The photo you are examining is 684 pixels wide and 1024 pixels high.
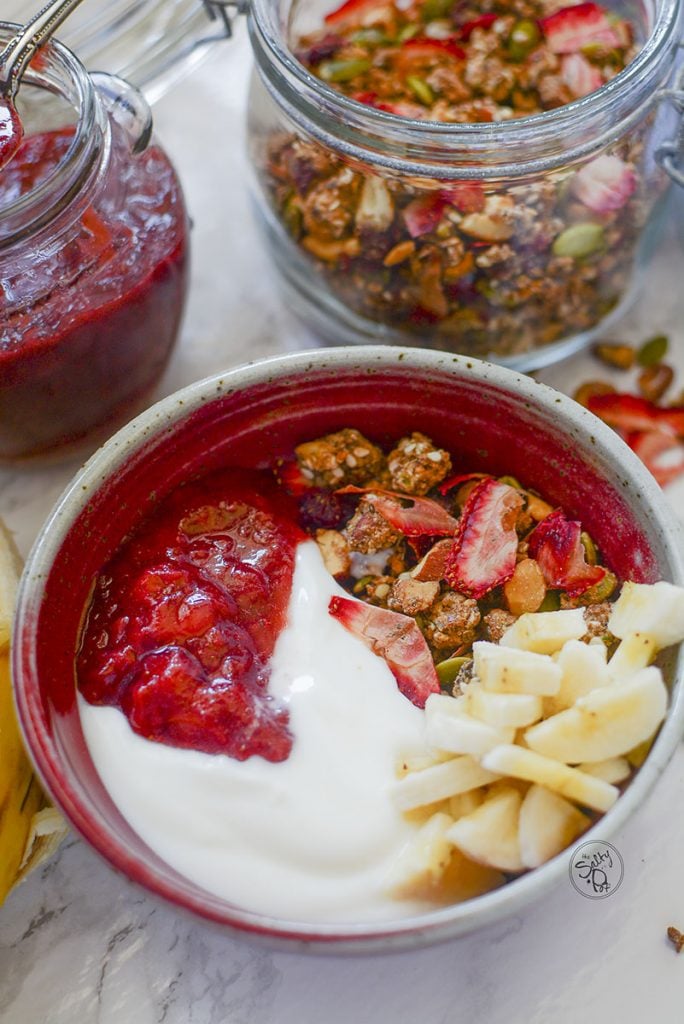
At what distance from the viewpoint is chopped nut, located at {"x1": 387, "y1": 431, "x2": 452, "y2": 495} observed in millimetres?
1032

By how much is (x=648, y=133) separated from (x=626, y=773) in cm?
71

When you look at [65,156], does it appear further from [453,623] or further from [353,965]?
[353,965]

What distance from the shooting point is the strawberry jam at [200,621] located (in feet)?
2.88

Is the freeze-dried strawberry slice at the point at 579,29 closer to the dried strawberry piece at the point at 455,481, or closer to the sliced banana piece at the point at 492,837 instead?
the dried strawberry piece at the point at 455,481

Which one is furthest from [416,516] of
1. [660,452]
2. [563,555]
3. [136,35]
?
[136,35]

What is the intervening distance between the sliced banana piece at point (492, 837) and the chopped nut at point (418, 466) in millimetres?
346

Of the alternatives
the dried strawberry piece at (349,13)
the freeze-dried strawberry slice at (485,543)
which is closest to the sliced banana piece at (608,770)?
the freeze-dried strawberry slice at (485,543)

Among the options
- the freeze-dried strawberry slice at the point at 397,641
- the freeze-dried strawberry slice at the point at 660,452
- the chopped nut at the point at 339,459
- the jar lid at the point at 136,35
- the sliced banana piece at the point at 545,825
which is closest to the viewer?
the sliced banana piece at the point at 545,825

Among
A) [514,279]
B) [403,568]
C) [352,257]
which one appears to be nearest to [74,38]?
[352,257]

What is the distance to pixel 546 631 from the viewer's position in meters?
0.88

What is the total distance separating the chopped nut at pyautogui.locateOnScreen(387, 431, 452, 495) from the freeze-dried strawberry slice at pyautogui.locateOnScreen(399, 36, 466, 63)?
1.76 ft

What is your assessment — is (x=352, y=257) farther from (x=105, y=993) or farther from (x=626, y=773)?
(x=105, y=993)

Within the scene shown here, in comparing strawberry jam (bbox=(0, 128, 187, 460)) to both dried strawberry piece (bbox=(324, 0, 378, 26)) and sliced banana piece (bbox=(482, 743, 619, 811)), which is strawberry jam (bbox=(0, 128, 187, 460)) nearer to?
dried strawberry piece (bbox=(324, 0, 378, 26))

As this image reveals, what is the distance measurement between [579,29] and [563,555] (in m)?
0.69
